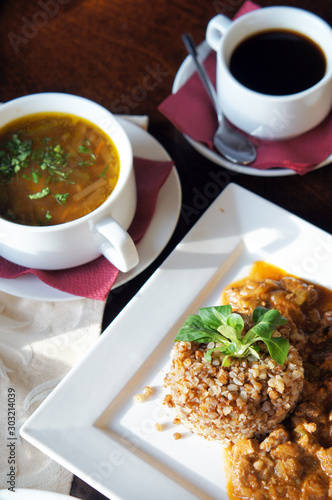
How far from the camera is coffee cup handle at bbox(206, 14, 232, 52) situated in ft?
8.04

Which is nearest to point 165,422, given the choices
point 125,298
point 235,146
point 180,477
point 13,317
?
point 180,477

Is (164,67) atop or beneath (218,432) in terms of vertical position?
atop

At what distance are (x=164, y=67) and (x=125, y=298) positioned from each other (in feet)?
3.34

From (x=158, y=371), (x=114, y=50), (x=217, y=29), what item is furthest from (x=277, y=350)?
(x=114, y=50)

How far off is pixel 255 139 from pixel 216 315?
854mm

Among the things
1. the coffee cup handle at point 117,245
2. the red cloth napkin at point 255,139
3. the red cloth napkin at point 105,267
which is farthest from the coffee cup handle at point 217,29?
the coffee cup handle at point 117,245

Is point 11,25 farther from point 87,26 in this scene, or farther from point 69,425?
point 69,425

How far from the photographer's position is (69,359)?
2.25 m

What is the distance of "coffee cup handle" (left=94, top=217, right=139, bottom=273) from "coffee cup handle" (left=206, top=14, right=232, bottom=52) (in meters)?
0.86

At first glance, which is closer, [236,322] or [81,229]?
[236,322]

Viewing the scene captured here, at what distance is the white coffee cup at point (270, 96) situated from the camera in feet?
7.43

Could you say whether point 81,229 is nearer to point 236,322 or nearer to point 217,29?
point 236,322

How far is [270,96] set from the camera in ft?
7.35

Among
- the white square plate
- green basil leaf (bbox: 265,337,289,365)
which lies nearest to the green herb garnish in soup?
the white square plate
